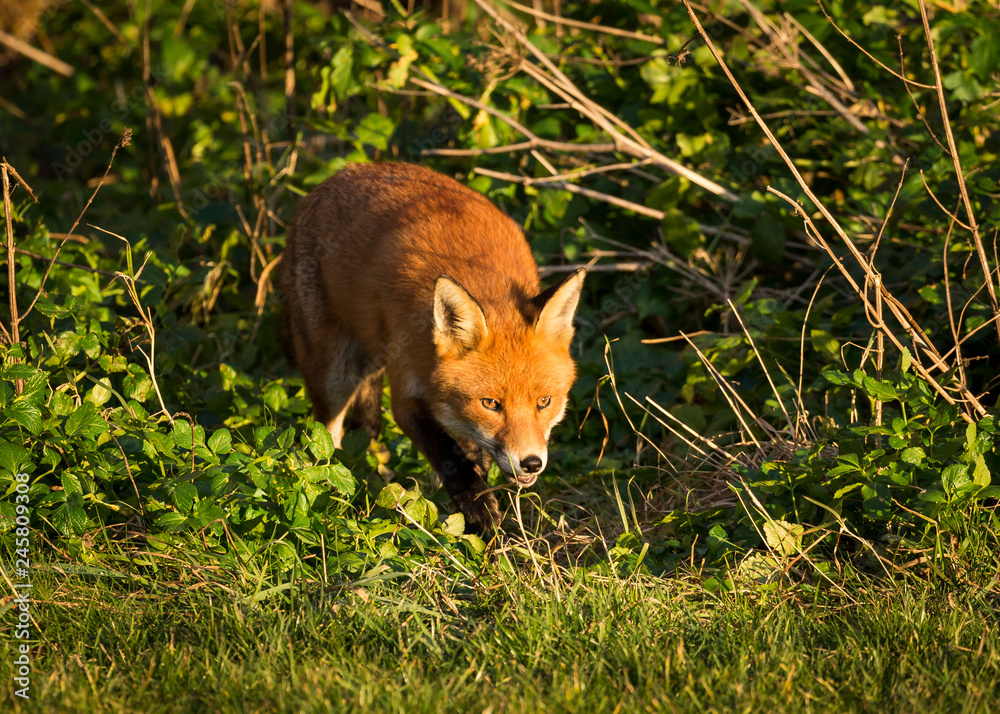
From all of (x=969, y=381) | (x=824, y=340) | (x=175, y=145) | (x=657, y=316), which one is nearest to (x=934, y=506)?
(x=824, y=340)

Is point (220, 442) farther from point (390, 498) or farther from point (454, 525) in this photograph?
point (454, 525)

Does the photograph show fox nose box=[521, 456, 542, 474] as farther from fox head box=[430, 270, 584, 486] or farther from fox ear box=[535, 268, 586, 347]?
fox ear box=[535, 268, 586, 347]

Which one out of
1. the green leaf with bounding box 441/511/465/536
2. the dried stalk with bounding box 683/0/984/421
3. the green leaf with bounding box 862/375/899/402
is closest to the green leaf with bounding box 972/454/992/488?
the dried stalk with bounding box 683/0/984/421

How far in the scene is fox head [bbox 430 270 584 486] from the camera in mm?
3795

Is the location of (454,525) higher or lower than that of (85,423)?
lower

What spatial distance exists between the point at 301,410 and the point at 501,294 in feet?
5.31

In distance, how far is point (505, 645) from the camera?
2.96 metres

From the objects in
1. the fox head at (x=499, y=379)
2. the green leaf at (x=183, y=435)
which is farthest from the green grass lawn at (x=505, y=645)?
the fox head at (x=499, y=379)

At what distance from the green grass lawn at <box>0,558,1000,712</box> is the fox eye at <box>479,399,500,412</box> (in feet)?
2.56

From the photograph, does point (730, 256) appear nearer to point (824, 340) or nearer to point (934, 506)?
point (824, 340)

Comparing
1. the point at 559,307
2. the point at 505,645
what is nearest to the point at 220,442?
the point at 505,645

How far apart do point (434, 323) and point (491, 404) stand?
451mm

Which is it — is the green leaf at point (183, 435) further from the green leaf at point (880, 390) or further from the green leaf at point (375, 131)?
the green leaf at point (375, 131)

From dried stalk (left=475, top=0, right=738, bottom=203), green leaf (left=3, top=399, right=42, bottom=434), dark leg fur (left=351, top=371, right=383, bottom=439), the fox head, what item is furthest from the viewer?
dried stalk (left=475, top=0, right=738, bottom=203)
